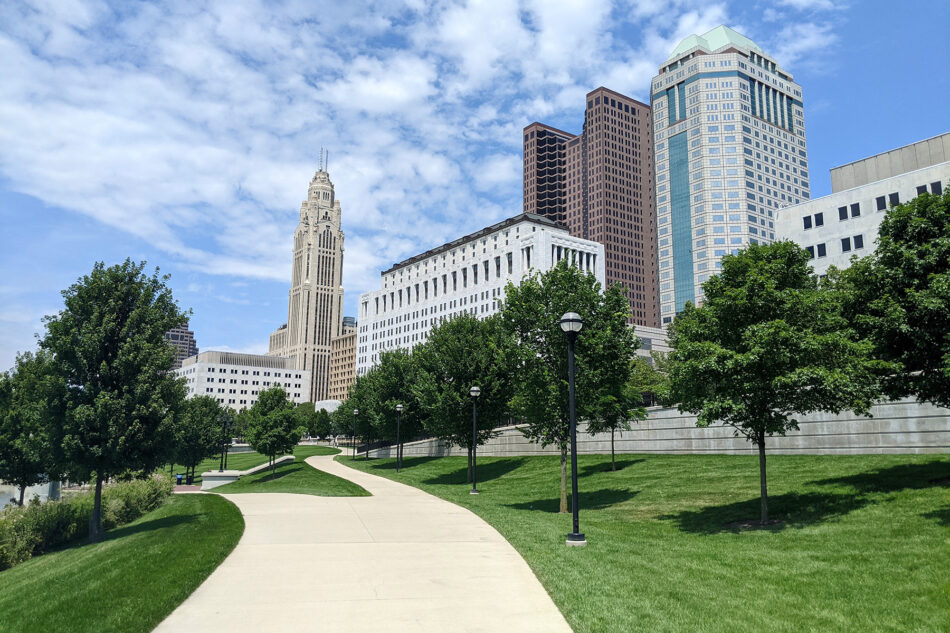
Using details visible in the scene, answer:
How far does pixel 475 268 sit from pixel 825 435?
144m

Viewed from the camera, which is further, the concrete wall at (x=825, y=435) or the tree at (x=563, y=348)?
the concrete wall at (x=825, y=435)

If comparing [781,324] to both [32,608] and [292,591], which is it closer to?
[292,591]

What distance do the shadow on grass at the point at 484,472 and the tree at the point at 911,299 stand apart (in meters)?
27.6

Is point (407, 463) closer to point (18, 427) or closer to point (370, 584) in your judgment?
point (18, 427)

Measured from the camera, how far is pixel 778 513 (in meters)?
19.5

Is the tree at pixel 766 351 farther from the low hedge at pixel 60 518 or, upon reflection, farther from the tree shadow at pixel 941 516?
the low hedge at pixel 60 518

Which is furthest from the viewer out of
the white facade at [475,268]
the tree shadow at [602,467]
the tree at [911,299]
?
the white facade at [475,268]

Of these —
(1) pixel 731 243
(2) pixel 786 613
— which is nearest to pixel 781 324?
(2) pixel 786 613

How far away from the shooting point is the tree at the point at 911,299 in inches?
725

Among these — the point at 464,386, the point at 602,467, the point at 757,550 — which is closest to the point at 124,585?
the point at 757,550

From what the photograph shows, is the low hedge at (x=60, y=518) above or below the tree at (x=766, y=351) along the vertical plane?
below

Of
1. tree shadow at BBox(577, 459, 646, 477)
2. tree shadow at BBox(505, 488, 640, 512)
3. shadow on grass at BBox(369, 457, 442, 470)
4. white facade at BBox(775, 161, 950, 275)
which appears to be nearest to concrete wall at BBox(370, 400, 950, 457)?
tree shadow at BBox(577, 459, 646, 477)

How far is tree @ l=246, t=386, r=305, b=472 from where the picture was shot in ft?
195

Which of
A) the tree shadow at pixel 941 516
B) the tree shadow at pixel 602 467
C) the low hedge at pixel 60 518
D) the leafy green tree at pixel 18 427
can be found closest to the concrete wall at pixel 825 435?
the tree shadow at pixel 602 467
